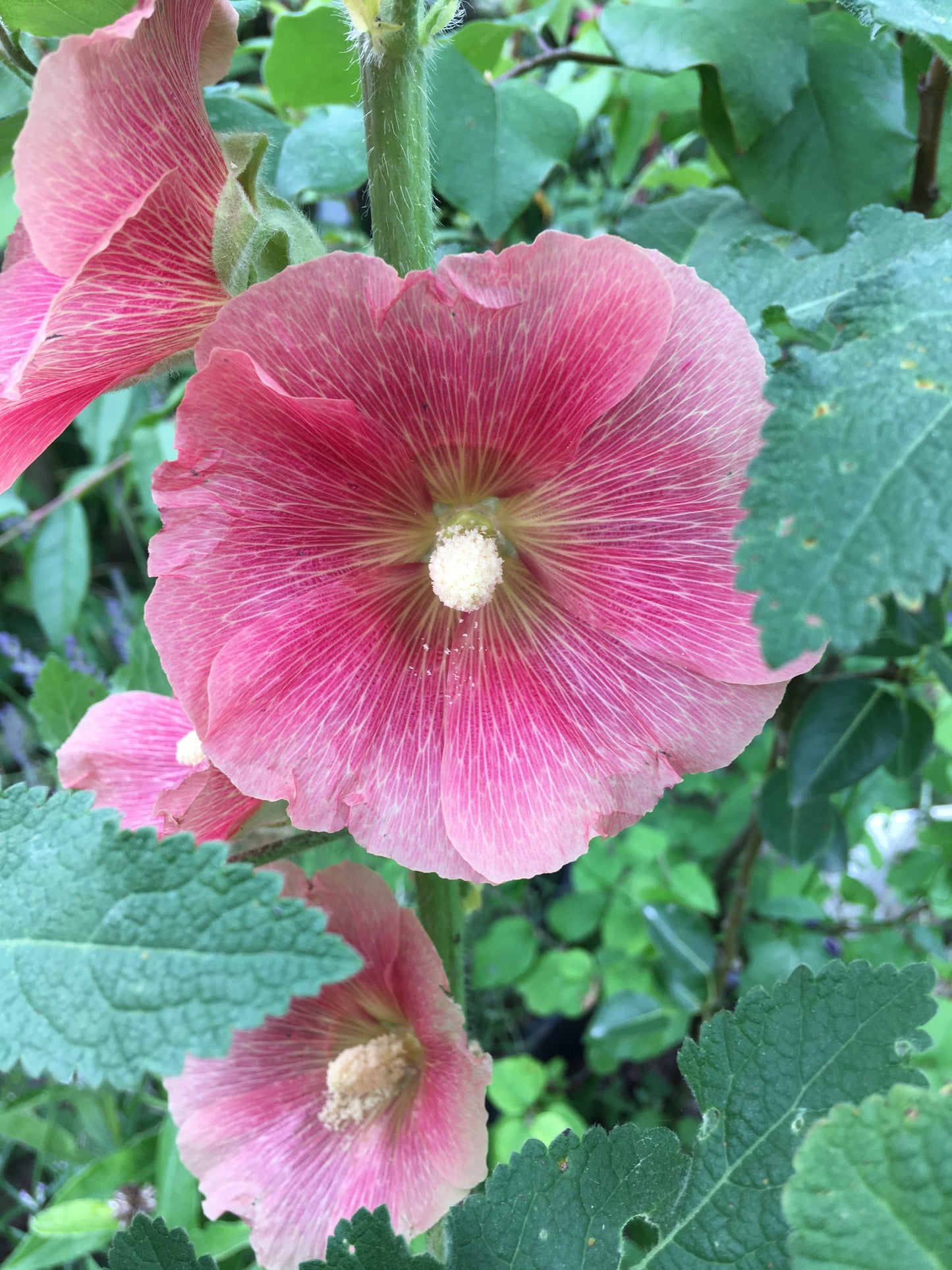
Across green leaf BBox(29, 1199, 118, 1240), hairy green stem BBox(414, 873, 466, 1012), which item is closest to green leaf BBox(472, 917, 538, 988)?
green leaf BBox(29, 1199, 118, 1240)

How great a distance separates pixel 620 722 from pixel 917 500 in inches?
7.9

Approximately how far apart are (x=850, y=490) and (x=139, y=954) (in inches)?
11.3

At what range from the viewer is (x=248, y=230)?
0.45 meters

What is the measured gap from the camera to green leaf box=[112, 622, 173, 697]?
0.87 metres

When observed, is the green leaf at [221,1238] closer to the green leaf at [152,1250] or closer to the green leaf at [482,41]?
the green leaf at [152,1250]

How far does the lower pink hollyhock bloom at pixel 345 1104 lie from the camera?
0.53 m

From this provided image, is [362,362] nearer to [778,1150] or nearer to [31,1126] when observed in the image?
[778,1150]

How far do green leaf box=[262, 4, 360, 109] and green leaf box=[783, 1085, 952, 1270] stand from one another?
674 mm

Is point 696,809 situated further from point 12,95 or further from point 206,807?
point 12,95

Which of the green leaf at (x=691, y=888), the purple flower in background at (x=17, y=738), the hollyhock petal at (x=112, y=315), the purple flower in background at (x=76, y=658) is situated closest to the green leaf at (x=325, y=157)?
the hollyhock petal at (x=112, y=315)

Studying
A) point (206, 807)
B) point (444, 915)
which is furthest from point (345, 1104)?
point (206, 807)

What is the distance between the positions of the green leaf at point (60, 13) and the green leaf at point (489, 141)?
8.9 inches

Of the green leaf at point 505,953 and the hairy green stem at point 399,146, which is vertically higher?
the hairy green stem at point 399,146

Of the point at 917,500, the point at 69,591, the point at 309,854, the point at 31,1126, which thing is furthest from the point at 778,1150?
the point at 69,591
